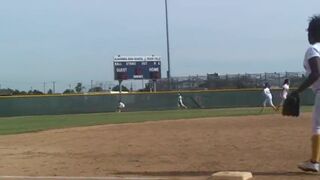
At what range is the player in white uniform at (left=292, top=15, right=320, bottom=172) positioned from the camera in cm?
838

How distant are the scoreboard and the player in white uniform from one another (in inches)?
2080

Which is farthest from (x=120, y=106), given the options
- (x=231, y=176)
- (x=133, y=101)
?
(x=231, y=176)

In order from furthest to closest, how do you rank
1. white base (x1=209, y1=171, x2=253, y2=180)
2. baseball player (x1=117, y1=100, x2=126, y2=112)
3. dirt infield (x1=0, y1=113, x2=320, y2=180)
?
baseball player (x1=117, y1=100, x2=126, y2=112)
dirt infield (x1=0, y1=113, x2=320, y2=180)
white base (x1=209, y1=171, x2=253, y2=180)

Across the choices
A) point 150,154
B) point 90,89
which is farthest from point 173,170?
point 90,89

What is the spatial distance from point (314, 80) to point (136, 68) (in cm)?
5454

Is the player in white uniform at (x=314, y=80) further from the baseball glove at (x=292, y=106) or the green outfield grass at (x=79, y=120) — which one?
the green outfield grass at (x=79, y=120)

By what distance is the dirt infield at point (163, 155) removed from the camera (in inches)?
369

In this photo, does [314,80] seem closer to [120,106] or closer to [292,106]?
[292,106]

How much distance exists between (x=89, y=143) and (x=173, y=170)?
6157mm

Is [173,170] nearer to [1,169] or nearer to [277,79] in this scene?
[1,169]

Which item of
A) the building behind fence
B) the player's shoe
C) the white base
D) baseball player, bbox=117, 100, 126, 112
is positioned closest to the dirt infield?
the player's shoe

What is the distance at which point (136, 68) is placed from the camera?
62.7 meters

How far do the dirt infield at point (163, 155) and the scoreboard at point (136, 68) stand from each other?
44927 mm

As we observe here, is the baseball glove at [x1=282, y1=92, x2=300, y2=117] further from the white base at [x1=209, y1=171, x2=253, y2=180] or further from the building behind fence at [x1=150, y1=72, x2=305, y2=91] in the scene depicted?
the building behind fence at [x1=150, y1=72, x2=305, y2=91]
